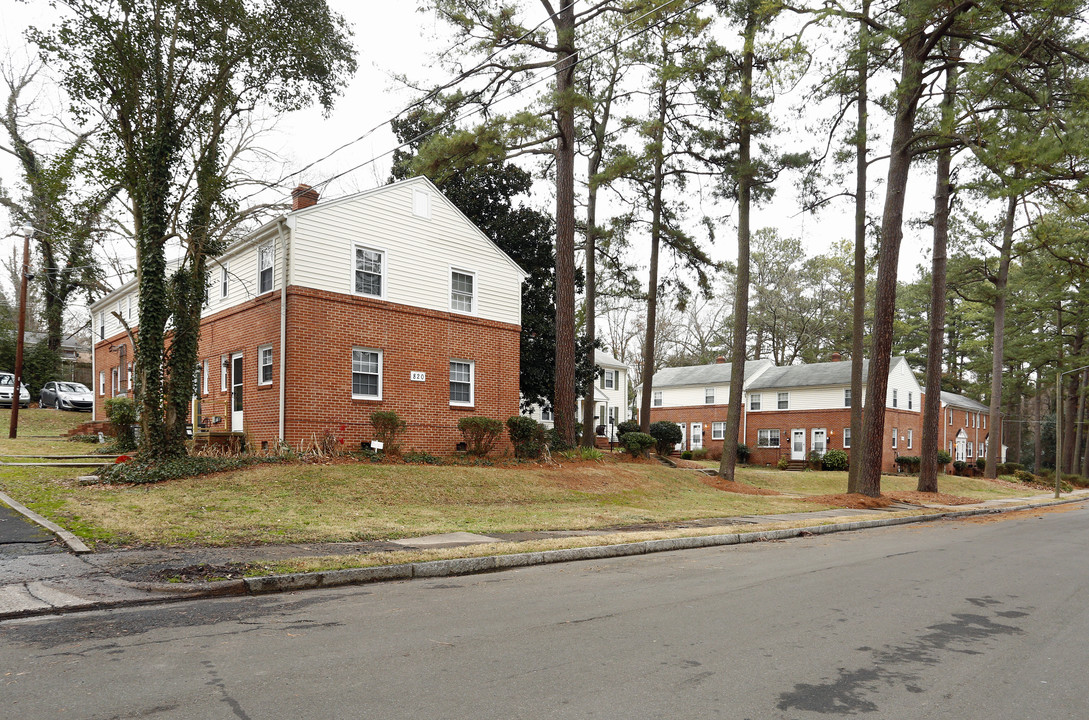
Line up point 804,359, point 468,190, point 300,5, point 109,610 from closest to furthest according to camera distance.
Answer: point 109,610 < point 300,5 < point 468,190 < point 804,359

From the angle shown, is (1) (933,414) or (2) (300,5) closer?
(2) (300,5)

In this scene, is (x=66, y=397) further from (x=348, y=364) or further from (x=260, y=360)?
(x=348, y=364)

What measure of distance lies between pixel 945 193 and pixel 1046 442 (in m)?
49.7

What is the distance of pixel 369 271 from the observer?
63.9ft

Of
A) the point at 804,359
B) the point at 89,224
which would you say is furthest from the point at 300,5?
the point at 804,359

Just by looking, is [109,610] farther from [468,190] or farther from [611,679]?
[468,190]

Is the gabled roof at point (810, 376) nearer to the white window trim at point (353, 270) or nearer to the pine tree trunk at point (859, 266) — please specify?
the pine tree trunk at point (859, 266)

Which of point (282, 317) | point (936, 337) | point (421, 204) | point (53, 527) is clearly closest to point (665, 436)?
point (936, 337)

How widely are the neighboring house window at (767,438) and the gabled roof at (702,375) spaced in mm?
3784

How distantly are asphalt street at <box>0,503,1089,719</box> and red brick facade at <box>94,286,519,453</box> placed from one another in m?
11.3

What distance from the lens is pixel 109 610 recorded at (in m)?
6.12

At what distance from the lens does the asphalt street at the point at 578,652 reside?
13.2ft

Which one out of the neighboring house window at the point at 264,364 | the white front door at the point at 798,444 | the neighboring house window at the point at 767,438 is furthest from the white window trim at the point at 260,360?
the neighboring house window at the point at 767,438

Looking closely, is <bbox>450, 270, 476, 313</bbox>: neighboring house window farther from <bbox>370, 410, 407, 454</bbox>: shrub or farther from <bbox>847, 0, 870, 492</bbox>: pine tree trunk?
<bbox>847, 0, 870, 492</bbox>: pine tree trunk
